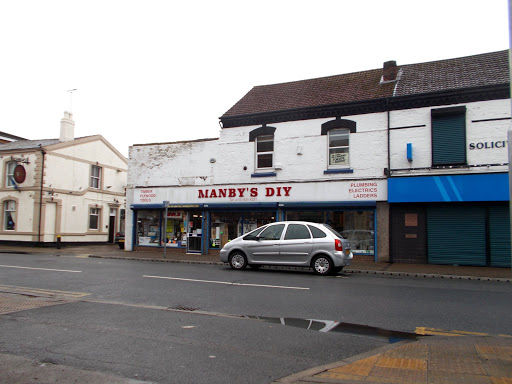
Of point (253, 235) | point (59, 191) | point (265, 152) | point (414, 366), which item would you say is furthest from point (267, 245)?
point (59, 191)

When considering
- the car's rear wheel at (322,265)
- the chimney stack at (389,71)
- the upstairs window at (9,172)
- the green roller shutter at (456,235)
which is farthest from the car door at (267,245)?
the upstairs window at (9,172)

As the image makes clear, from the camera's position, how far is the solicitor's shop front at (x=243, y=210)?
1758cm

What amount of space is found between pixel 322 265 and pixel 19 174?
22853mm

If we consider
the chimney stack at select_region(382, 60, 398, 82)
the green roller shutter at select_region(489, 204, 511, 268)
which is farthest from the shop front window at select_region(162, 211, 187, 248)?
the green roller shutter at select_region(489, 204, 511, 268)

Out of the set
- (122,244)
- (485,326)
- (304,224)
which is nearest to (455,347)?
Answer: (485,326)

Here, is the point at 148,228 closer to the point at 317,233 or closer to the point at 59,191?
the point at 59,191

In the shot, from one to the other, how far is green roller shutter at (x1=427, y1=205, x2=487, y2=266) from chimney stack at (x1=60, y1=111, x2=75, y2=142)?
24.3 meters

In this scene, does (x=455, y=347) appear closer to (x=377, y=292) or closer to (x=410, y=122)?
(x=377, y=292)

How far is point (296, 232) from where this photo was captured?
43.2 feet

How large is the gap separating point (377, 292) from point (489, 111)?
10244 mm

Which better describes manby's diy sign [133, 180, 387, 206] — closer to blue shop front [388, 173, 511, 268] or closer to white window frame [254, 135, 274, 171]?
white window frame [254, 135, 274, 171]

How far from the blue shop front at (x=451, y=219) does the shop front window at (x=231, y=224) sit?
20.0 feet

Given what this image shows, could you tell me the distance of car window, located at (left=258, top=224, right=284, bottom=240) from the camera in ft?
44.1

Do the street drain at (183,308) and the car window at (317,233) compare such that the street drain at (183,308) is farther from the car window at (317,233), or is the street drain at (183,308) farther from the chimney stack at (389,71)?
the chimney stack at (389,71)
